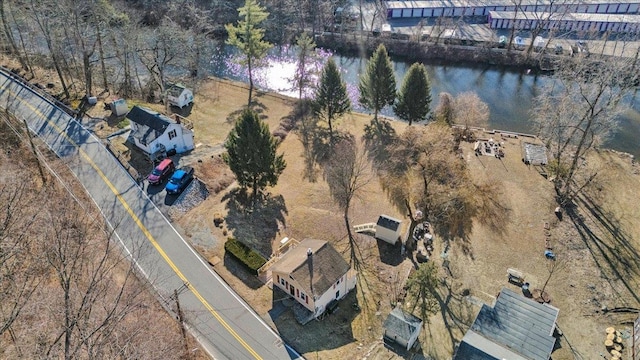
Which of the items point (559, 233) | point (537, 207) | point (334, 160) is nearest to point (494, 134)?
point (537, 207)

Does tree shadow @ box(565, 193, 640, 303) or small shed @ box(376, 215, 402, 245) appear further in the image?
small shed @ box(376, 215, 402, 245)

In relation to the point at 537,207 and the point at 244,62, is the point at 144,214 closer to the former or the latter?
the point at 244,62

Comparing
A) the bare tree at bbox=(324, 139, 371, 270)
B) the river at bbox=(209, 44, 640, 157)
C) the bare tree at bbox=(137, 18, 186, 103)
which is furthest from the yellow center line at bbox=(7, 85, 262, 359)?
the river at bbox=(209, 44, 640, 157)

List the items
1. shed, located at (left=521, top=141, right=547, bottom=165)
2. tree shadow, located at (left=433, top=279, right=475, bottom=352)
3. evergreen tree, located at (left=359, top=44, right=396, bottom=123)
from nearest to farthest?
tree shadow, located at (left=433, top=279, right=475, bottom=352) → shed, located at (left=521, top=141, right=547, bottom=165) → evergreen tree, located at (left=359, top=44, right=396, bottom=123)

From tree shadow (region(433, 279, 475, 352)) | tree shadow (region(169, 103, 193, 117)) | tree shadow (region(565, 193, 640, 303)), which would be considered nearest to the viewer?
tree shadow (region(433, 279, 475, 352))

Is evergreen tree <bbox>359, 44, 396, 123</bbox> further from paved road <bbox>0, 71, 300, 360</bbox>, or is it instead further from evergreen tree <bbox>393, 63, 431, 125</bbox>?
paved road <bbox>0, 71, 300, 360</bbox>

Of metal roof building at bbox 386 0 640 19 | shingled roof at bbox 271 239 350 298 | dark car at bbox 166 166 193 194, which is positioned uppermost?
metal roof building at bbox 386 0 640 19
